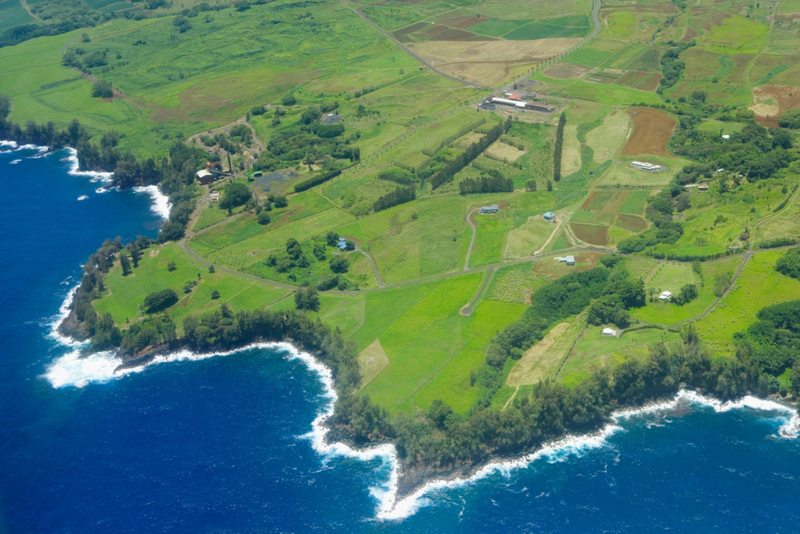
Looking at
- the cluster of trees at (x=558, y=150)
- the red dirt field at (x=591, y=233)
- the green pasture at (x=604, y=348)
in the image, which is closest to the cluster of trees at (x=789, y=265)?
the green pasture at (x=604, y=348)

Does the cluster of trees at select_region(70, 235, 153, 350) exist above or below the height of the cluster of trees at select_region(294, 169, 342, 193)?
below

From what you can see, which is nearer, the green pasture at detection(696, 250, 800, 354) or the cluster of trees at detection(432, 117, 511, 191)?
the green pasture at detection(696, 250, 800, 354)

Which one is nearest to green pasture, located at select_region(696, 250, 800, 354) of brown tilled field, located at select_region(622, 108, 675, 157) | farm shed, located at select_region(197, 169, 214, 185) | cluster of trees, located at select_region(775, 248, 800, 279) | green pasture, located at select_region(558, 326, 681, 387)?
cluster of trees, located at select_region(775, 248, 800, 279)

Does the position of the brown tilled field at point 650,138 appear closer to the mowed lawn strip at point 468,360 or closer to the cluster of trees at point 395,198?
the cluster of trees at point 395,198

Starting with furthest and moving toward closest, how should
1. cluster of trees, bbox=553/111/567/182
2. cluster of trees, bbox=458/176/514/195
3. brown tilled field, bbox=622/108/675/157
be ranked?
brown tilled field, bbox=622/108/675/157, cluster of trees, bbox=553/111/567/182, cluster of trees, bbox=458/176/514/195

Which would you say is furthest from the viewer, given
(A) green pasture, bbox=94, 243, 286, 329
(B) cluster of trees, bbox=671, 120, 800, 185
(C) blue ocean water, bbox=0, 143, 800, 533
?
(B) cluster of trees, bbox=671, 120, 800, 185

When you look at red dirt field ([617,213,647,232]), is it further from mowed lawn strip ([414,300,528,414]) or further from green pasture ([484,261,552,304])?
mowed lawn strip ([414,300,528,414])
